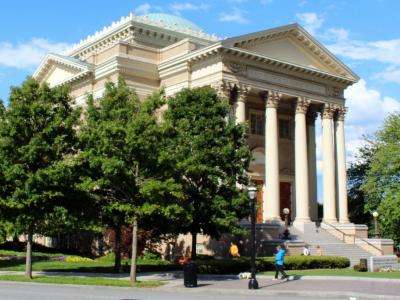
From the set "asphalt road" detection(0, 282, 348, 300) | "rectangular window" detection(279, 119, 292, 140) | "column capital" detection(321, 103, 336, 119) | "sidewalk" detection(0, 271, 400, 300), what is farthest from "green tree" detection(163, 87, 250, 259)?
"rectangular window" detection(279, 119, 292, 140)

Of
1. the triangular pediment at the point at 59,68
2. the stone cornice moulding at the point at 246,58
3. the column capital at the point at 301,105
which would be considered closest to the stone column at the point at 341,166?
the stone cornice moulding at the point at 246,58

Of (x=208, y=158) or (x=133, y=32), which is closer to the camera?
(x=208, y=158)

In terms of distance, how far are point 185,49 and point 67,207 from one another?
17.0 metres

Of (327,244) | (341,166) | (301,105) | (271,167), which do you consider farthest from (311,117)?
(327,244)

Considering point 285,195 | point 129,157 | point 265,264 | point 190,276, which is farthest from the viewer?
point 285,195

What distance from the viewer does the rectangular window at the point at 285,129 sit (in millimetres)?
44750

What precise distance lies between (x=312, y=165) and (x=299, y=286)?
2348 cm

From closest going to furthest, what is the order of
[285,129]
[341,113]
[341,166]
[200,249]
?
[200,249]
[341,166]
[341,113]
[285,129]

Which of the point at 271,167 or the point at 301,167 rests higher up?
the point at 301,167

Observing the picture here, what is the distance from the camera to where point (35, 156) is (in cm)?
2383

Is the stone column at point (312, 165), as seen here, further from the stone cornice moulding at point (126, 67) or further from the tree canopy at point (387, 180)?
the stone cornice moulding at point (126, 67)

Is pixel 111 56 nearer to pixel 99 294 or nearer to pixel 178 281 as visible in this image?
pixel 178 281

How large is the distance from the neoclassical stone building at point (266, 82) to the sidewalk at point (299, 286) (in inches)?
489

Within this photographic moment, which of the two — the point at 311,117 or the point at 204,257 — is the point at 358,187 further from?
the point at 204,257
